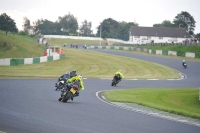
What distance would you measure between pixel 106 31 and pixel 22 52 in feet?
427

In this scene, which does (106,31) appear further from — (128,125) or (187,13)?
(128,125)

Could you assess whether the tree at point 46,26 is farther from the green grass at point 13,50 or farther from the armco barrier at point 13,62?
the armco barrier at point 13,62

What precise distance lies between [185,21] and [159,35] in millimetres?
31027

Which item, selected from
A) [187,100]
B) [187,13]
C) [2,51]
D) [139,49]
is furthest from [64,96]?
[187,13]

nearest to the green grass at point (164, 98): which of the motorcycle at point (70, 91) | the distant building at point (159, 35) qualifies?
the motorcycle at point (70, 91)

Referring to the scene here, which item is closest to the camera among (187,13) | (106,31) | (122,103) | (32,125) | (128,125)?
(32,125)

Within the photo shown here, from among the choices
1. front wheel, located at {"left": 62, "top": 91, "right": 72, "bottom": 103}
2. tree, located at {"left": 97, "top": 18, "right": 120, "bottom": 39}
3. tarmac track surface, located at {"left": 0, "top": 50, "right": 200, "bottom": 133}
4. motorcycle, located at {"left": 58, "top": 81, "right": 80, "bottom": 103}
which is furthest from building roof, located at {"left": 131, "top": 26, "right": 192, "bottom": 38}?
tarmac track surface, located at {"left": 0, "top": 50, "right": 200, "bottom": 133}

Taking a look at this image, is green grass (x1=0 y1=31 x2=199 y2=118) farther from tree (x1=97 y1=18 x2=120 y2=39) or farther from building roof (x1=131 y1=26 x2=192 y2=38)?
tree (x1=97 y1=18 x2=120 y2=39)

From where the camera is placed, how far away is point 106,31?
184m

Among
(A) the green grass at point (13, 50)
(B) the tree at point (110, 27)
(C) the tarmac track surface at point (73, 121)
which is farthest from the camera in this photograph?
(B) the tree at point (110, 27)

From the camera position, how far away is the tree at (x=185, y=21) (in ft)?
553

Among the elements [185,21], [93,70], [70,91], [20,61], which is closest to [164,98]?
[70,91]

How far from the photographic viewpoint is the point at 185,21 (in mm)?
170500

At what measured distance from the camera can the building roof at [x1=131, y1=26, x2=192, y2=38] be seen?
14462 cm
